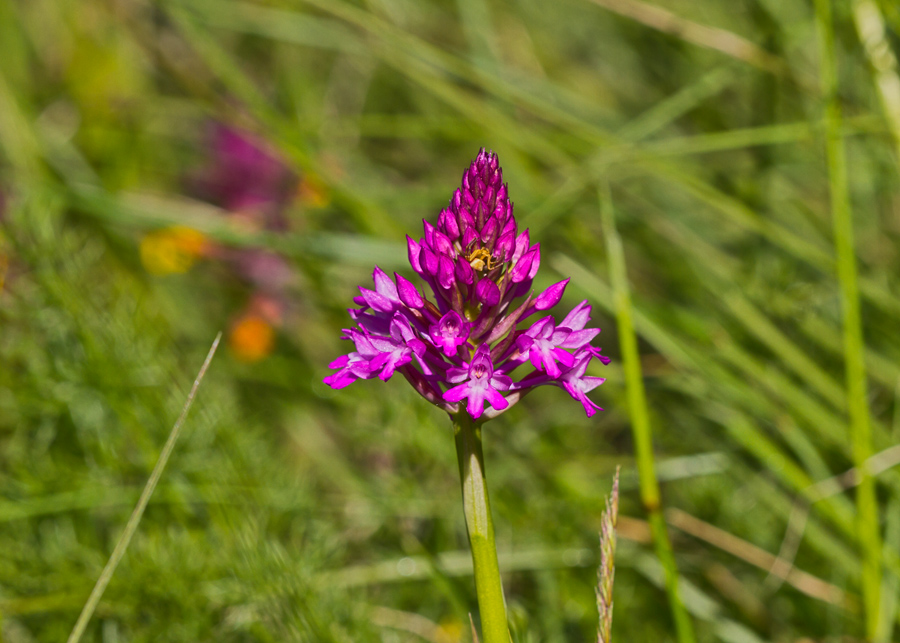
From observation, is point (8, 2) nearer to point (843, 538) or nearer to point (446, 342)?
point (446, 342)

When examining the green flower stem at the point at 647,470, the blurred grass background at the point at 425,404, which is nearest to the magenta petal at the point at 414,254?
the green flower stem at the point at 647,470

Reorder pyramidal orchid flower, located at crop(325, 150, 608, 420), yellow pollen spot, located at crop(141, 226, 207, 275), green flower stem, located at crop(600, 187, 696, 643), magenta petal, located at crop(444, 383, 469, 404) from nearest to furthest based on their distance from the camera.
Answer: magenta petal, located at crop(444, 383, 469, 404), pyramidal orchid flower, located at crop(325, 150, 608, 420), green flower stem, located at crop(600, 187, 696, 643), yellow pollen spot, located at crop(141, 226, 207, 275)

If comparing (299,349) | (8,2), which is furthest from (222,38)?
(299,349)

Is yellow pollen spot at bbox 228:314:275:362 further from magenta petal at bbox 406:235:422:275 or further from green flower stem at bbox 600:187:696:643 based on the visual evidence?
magenta petal at bbox 406:235:422:275

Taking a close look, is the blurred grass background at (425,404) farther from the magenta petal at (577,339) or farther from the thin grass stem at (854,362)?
the magenta petal at (577,339)

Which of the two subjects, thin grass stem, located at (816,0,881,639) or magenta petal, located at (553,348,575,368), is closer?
magenta petal, located at (553,348,575,368)

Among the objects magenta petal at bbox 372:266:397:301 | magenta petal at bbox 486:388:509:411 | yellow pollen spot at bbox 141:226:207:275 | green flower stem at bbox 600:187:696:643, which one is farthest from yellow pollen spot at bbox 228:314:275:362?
magenta petal at bbox 486:388:509:411
